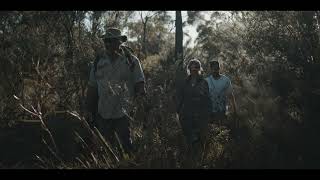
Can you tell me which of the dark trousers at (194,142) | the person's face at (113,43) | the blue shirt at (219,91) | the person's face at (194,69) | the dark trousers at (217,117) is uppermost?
the person's face at (113,43)

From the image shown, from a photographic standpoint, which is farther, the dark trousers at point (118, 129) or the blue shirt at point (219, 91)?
the blue shirt at point (219, 91)

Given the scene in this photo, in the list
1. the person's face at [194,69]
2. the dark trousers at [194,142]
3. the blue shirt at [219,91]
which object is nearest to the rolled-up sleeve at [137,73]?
the dark trousers at [194,142]

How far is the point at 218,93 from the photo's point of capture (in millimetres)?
7852

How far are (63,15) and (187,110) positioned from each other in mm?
7591

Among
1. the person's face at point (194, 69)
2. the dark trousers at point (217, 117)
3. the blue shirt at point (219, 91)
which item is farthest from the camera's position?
→ the blue shirt at point (219, 91)

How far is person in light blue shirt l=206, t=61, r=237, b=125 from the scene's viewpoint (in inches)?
287

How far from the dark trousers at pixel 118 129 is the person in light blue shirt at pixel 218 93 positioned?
160cm

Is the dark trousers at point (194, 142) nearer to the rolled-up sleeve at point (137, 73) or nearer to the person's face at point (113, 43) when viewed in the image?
the rolled-up sleeve at point (137, 73)

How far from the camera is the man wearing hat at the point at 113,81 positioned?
5746mm

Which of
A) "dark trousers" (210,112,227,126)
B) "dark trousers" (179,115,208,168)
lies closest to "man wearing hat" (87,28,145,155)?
"dark trousers" (179,115,208,168)

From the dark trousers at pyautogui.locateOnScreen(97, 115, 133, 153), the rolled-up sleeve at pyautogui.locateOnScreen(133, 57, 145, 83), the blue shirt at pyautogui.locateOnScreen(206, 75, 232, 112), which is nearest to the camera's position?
the dark trousers at pyautogui.locateOnScreen(97, 115, 133, 153)

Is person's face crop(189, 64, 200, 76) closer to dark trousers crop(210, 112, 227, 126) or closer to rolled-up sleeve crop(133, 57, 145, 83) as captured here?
dark trousers crop(210, 112, 227, 126)

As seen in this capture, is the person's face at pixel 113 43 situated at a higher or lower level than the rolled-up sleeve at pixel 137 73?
higher

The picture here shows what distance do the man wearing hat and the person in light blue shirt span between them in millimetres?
1579
